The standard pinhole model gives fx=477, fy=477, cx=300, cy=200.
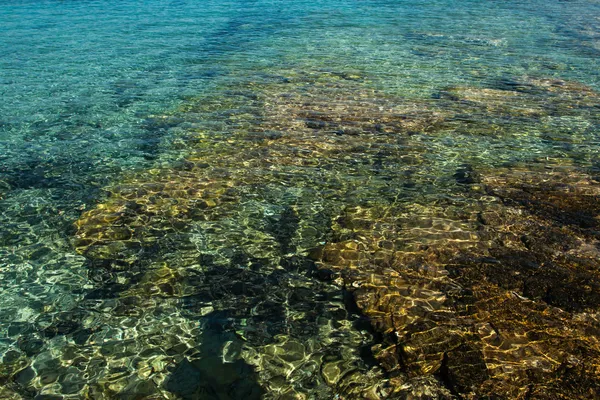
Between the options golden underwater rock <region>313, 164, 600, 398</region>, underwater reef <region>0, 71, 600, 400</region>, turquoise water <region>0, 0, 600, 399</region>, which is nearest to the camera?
golden underwater rock <region>313, 164, 600, 398</region>

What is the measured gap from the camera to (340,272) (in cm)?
743

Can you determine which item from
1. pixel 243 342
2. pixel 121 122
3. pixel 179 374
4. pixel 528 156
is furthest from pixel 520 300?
pixel 121 122

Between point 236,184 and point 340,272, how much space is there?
3699mm

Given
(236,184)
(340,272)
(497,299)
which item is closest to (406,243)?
(340,272)

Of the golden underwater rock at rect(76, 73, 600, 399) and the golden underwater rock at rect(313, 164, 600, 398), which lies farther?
the golden underwater rock at rect(76, 73, 600, 399)

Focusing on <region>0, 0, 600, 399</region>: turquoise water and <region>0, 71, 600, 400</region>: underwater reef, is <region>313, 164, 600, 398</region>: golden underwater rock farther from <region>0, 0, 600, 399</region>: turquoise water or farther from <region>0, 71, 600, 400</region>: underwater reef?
<region>0, 0, 600, 399</region>: turquoise water

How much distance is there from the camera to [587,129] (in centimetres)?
1302

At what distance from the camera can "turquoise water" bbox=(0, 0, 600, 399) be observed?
600 cm

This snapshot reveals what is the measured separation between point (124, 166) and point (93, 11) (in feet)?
86.1

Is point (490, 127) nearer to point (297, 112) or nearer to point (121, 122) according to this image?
point (297, 112)

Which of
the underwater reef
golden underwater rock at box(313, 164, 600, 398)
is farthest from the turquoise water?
golden underwater rock at box(313, 164, 600, 398)

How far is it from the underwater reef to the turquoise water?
4 cm

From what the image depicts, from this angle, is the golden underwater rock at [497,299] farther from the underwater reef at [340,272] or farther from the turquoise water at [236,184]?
the turquoise water at [236,184]

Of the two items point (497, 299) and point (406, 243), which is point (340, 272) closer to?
point (406, 243)
